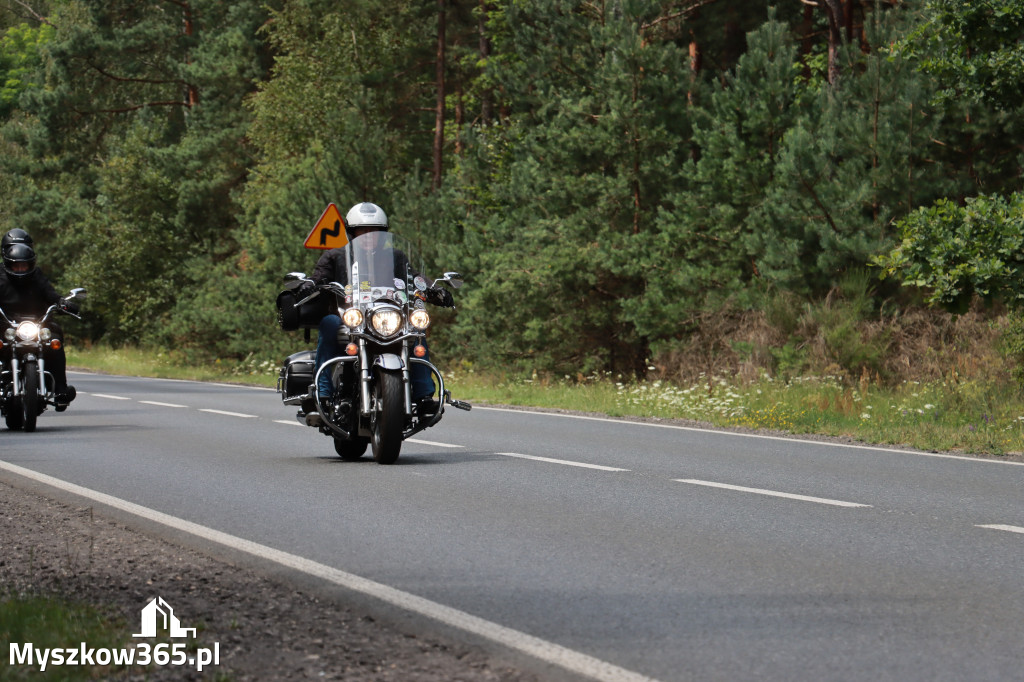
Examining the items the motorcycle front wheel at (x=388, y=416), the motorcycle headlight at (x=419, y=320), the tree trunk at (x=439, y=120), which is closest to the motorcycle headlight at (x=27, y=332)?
the motorcycle front wheel at (x=388, y=416)

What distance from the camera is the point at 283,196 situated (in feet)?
119

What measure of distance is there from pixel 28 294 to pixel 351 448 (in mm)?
5160

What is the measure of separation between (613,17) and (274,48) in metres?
29.2

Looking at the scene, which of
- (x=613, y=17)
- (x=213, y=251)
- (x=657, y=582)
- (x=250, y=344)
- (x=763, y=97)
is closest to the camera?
(x=657, y=582)

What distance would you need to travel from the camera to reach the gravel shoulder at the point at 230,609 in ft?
17.0

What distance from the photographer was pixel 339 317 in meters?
12.3

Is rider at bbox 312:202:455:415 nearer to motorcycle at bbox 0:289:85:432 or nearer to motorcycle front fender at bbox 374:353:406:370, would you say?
motorcycle front fender at bbox 374:353:406:370

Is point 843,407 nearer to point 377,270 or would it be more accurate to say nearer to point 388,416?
point 377,270

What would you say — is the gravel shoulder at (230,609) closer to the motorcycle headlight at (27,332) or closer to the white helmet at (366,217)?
the white helmet at (366,217)

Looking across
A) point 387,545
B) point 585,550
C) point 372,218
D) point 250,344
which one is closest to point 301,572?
point 387,545

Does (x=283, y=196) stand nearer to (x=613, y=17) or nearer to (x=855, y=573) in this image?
(x=613, y=17)

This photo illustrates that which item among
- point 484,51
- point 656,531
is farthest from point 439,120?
point 656,531

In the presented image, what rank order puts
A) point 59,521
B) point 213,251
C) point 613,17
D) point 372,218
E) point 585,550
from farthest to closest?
point 213,251, point 613,17, point 372,218, point 59,521, point 585,550

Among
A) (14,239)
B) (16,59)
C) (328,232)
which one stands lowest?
(14,239)
